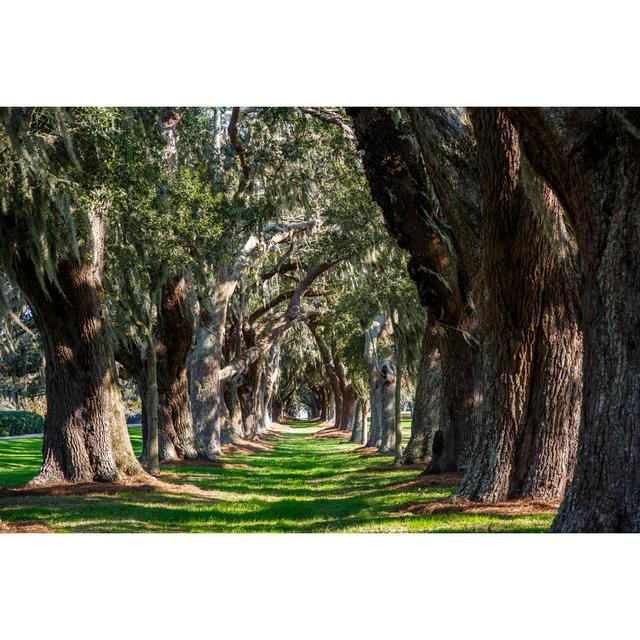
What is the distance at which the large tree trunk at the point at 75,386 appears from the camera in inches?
476

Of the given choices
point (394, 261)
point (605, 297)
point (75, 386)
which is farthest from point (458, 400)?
point (605, 297)

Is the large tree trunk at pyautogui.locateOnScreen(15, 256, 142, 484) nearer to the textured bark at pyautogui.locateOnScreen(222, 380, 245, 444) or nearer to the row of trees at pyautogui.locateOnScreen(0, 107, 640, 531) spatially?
the row of trees at pyautogui.locateOnScreen(0, 107, 640, 531)

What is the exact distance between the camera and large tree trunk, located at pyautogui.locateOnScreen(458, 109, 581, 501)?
8461 millimetres

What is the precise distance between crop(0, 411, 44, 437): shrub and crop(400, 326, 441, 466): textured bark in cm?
2435

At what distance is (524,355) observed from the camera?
9.03m

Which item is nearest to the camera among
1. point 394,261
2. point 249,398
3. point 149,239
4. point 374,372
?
point 149,239

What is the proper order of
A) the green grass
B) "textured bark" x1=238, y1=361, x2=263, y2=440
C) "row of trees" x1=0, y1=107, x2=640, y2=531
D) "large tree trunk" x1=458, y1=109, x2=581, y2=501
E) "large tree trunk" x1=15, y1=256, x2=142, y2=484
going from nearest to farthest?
"row of trees" x1=0, y1=107, x2=640, y2=531 < the green grass < "large tree trunk" x1=458, y1=109, x2=581, y2=501 < "large tree trunk" x1=15, y1=256, x2=142, y2=484 < "textured bark" x1=238, y1=361, x2=263, y2=440

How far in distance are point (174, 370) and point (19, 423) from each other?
68.5 feet

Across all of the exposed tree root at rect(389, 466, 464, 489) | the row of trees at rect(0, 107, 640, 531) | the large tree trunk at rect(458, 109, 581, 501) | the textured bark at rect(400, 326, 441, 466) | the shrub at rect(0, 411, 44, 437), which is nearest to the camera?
the row of trees at rect(0, 107, 640, 531)

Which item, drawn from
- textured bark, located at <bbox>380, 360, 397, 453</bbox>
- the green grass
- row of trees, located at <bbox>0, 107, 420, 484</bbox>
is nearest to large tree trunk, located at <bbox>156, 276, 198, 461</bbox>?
row of trees, located at <bbox>0, 107, 420, 484</bbox>

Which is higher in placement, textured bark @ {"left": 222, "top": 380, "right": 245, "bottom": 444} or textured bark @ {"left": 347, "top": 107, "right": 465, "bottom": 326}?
textured bark @ {"left": 347, "top": 107, "right": 465, "bottom": 326}

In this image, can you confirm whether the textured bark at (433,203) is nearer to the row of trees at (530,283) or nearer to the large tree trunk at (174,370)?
the row of trees at (530,283)

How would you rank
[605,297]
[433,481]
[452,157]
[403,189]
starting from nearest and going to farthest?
[605,297], [452,157], [403,189], [433,481]

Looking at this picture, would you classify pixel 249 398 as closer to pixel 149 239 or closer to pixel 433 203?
pixel 149 239
